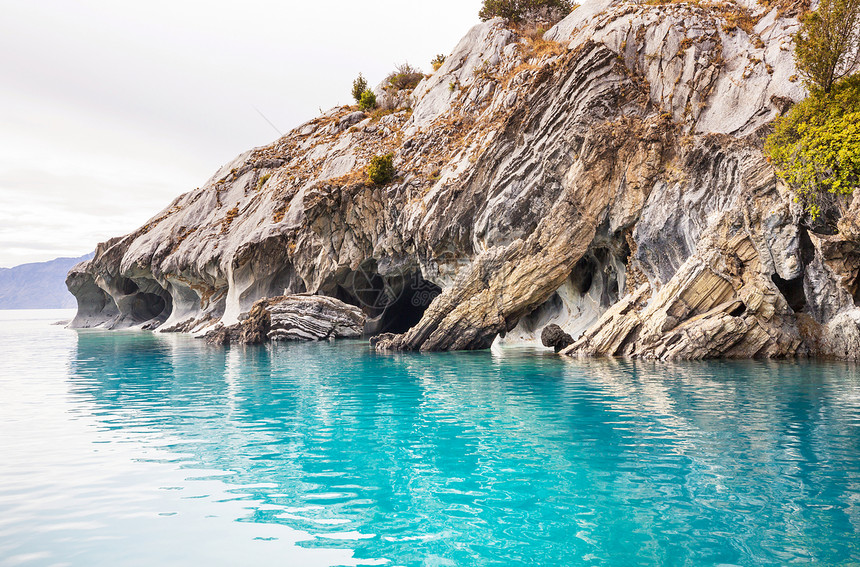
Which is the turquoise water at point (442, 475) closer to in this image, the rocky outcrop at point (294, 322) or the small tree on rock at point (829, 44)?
the small tree on rock at point (829, 44)

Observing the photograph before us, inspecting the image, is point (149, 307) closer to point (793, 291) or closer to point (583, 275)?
point (583, 275)

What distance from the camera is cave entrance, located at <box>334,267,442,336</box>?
53.1m

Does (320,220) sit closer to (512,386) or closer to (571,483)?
(512,386)

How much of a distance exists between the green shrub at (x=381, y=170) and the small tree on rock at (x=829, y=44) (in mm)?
31033

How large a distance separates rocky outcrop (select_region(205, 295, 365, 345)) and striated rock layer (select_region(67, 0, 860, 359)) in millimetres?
5475

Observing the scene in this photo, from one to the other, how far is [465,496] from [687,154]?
27.3m

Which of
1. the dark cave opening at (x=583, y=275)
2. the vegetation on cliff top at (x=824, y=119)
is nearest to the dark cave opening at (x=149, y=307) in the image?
the dark cave opening at (x=583, y=275)

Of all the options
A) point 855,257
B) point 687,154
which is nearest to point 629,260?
point 687,154

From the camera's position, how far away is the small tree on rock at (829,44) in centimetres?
2478

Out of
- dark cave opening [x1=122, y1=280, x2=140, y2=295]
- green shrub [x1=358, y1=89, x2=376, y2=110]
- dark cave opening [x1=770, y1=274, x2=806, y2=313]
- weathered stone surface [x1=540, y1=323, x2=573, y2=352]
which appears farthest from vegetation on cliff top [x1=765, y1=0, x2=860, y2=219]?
dark cave opening [x1=122, y1=280, x2=140, y2=295]

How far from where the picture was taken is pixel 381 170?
48.7m

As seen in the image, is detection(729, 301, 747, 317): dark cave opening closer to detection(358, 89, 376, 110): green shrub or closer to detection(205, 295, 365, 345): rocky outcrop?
detection(205, 295, 365, 345): rocky outcrop

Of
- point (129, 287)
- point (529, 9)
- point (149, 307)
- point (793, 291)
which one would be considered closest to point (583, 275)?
point (793, 291)

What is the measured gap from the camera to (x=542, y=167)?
1406 inches
